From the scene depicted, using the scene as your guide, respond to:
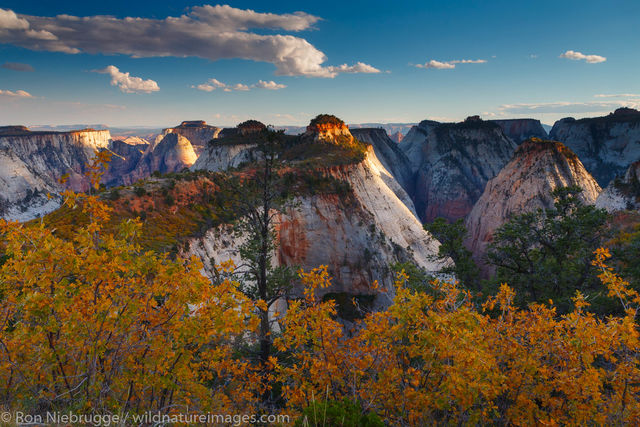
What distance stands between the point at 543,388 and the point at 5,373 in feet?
32.0

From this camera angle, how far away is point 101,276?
4.57 meters

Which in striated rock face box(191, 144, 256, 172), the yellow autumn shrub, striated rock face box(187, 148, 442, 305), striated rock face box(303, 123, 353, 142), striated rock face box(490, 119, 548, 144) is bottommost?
striated rock face box(187, 148, 442, 305)

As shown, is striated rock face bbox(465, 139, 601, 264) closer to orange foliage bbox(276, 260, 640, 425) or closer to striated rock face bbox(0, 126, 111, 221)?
orange foliage bbox(276, 260, 640, 425)

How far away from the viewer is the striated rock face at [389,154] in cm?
7938

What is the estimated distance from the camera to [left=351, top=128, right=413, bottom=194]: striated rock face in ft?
260

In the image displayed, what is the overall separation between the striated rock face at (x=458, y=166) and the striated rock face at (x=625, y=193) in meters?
38.3

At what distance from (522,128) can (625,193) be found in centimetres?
9152

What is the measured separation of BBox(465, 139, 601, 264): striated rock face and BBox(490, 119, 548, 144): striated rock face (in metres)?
71.2

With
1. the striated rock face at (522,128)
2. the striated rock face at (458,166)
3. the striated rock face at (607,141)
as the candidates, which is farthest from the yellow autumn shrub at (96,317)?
the striated rock face at (522,128)

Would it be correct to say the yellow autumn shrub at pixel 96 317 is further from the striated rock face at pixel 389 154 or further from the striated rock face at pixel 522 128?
the striated rock face at pixel 522 128

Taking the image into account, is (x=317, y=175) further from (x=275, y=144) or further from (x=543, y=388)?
(x=543, y=388)

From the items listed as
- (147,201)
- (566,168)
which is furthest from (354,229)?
(566,168)

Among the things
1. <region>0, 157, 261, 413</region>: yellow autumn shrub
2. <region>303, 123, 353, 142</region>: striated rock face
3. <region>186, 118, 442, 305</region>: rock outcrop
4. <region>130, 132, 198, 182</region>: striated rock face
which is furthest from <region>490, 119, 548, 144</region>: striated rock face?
<region>0, 157, 261, 413</region>: yellow autumn shrub

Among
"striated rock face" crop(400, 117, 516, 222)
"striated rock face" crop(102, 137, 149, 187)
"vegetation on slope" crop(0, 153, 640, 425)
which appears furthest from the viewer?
"striated rock face" crop(102, 137, 149, 187)
